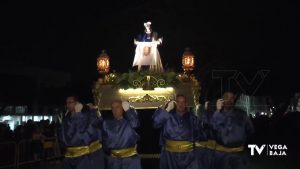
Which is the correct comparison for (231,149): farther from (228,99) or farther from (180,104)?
(180,104)

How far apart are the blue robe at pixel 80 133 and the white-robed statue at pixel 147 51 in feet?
7.16

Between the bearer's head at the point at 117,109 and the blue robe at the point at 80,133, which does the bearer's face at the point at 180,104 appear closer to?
the bearer's head at the point at 117,109

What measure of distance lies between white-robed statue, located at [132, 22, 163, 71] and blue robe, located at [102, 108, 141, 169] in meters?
2.45

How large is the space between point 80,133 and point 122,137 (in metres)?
0.72

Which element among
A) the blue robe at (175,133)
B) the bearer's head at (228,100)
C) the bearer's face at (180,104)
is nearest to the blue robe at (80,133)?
the blue robe at (175,133)

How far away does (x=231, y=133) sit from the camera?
6.08 metres

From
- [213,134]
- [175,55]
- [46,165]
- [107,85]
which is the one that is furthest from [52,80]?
[213,134]

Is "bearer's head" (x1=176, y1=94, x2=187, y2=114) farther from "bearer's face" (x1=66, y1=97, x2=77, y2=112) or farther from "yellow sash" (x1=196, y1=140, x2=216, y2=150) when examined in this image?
"bearer's face" (x1=66, y1=97, x2=77, y2=112)

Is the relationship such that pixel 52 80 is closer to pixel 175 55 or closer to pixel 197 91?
pixel 175 55

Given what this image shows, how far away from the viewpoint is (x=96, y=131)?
629cm

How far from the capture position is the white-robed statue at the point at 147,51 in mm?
8250

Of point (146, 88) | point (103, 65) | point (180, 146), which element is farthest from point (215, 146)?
point (103, 65)

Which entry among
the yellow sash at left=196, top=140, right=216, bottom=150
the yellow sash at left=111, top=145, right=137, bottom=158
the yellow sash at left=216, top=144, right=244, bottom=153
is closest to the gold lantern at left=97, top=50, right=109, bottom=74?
the yellow sash at left=196, top=140, right=216, bottom=150

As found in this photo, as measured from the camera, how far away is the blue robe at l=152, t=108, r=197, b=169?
235 inches
